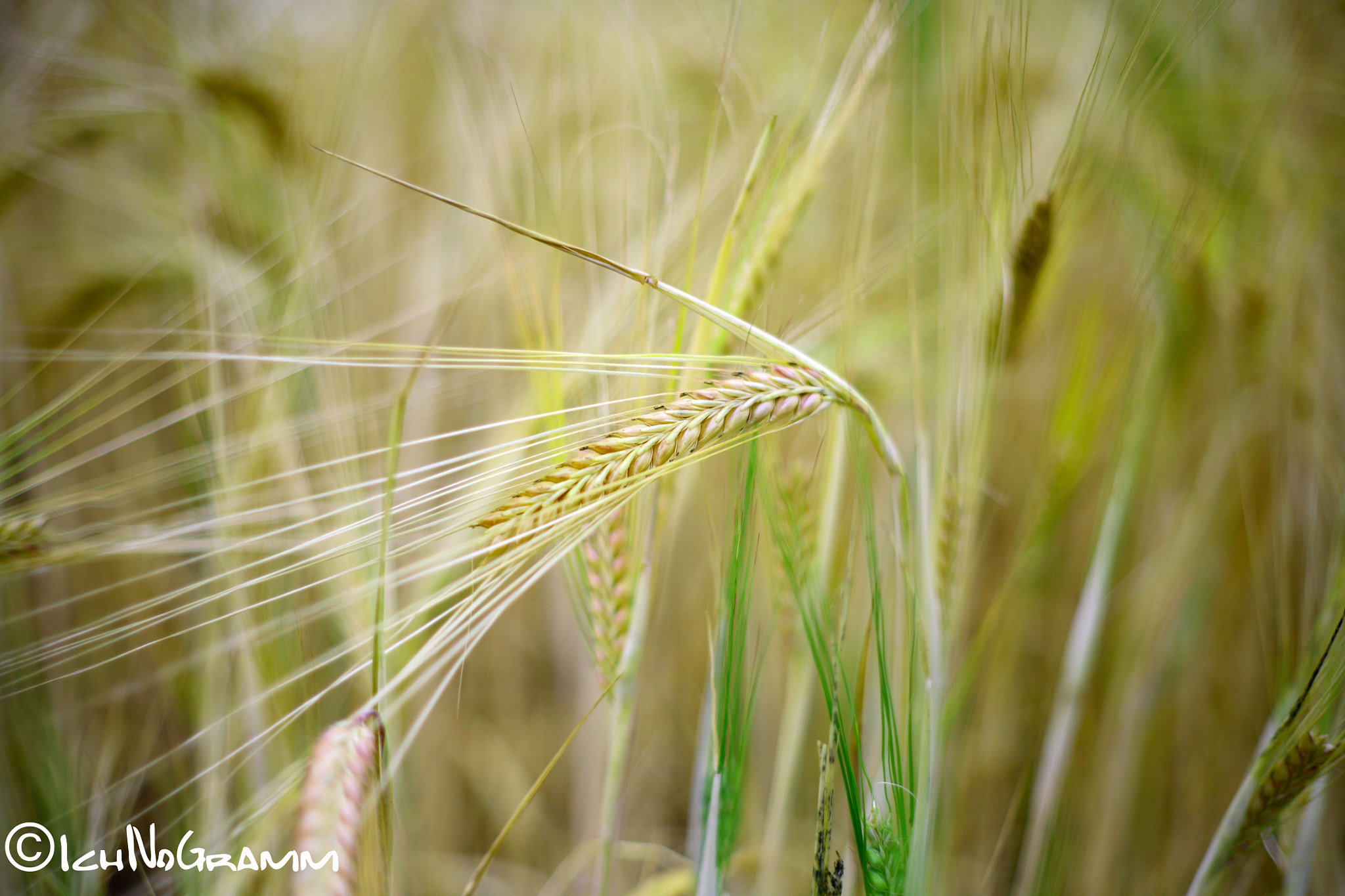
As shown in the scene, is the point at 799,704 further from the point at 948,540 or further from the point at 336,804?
the point at 336,804

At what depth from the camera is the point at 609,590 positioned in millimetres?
461

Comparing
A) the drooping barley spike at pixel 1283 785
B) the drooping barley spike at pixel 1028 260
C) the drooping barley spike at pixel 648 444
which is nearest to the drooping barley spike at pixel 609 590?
the drooping barley spike at pixel 648 444

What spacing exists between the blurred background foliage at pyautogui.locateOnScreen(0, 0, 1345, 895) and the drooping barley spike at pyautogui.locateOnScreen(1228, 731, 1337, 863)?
13 centimetres

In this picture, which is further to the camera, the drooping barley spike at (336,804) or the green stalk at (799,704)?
the green stalk at (799,704)

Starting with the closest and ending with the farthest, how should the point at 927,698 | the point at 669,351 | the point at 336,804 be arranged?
1. the point at 336,804
2. the point at 927,698
3. the point at 669,351

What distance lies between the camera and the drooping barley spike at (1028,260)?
17.3 inches

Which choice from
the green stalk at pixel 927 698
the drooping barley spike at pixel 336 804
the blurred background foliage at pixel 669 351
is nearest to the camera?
the drooping barley spike at pixel 336 804

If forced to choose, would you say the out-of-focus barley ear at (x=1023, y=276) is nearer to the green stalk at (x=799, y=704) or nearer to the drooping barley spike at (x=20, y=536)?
the green stalk at (x=799, y=704)

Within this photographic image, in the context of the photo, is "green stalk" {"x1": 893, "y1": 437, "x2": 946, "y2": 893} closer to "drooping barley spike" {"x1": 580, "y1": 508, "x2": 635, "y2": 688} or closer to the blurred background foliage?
the blurred background foliage

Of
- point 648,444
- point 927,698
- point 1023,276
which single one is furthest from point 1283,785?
point 648,444

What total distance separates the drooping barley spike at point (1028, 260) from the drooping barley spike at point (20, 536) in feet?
2.77

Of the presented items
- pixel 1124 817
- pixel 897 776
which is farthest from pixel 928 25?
pixel 1124 817

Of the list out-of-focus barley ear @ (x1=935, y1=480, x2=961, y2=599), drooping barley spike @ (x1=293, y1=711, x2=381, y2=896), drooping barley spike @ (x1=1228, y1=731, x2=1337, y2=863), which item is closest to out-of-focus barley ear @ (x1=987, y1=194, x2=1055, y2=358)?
out-of-focus barley ear @ (x1=935, y1=480, x2=961, y2=599)

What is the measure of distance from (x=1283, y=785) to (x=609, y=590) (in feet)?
A: 1.75
